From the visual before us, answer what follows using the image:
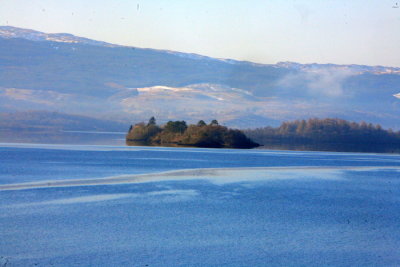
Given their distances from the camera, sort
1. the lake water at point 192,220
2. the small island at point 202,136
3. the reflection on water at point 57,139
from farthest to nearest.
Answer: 1. the small island at point 202,136
2. the reflection on water at point 57,139
3. the lake water at point 192,220

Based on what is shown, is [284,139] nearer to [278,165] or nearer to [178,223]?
[278,165]

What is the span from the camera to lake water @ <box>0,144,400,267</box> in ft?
28.1

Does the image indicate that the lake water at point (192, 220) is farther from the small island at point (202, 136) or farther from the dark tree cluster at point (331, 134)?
the dark tree cluster at point (331, 134)

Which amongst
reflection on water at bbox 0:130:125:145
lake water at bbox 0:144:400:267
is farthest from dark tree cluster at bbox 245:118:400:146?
lake water at bbox 0:144:400:267

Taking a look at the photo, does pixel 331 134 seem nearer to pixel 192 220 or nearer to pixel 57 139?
pixel 57 139

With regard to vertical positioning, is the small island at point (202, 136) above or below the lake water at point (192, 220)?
above

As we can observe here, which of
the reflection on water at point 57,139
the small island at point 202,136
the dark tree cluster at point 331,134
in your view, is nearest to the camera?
the reflection on water at point 57,139

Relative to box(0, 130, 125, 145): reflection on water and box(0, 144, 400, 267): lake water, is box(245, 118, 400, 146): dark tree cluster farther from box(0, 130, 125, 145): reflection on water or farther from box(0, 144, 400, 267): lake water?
box(0, 144, 400, 267): lake water

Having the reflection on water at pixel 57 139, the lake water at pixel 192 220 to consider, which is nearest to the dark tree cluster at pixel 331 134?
the reflection on water at pixel 57 139

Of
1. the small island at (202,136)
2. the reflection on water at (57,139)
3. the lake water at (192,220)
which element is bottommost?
the lake water at (192,220)

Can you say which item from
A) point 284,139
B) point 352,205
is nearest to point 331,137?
point 284,139

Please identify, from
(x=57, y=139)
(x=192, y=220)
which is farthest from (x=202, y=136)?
(x=192, y=220)

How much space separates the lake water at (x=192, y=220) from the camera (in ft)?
28.1

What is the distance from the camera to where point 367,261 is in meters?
8.63
